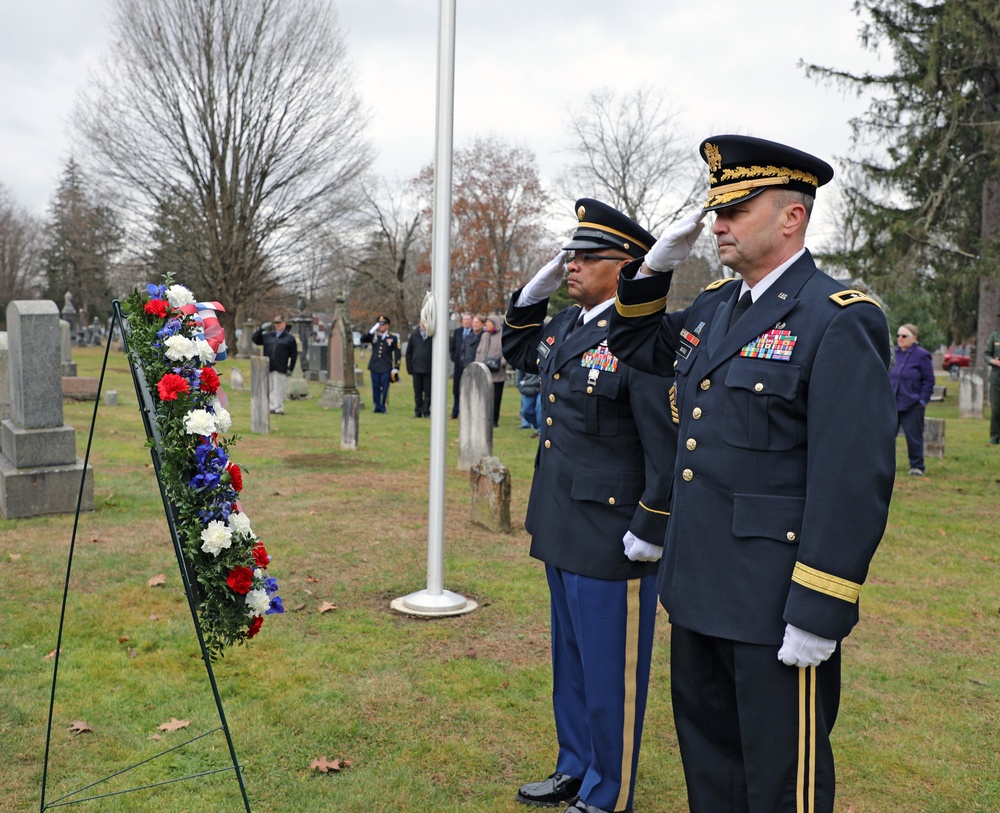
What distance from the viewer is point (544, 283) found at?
153 inches

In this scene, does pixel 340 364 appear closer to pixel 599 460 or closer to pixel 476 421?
pixel 476 421

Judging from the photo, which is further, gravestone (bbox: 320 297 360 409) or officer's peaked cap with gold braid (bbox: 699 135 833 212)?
gravestone (bbox: 320 297 360 409)

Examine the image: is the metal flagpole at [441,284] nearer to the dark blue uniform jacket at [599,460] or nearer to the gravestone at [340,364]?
the dark blue uniform jacket at [599,460]

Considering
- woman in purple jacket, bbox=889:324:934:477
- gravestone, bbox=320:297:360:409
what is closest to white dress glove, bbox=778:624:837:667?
woman in purple jacket, bbox=889:324:934:477

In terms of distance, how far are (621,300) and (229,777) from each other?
107 inches

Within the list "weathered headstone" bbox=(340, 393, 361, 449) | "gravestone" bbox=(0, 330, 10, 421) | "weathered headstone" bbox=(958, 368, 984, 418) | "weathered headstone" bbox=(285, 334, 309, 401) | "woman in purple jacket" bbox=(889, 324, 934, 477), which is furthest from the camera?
"weathered headstone" bbox=(285, 334, 309, 401)

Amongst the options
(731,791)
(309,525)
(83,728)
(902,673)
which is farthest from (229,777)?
(309,525)

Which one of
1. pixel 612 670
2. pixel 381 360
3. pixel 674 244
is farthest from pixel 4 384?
pixel 674 244

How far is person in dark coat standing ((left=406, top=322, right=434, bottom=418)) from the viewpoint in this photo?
18.4 meters

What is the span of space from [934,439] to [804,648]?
43.5ft

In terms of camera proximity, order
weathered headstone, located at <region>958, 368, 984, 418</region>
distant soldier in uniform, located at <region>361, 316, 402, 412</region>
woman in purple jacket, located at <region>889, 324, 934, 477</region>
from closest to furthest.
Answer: woman in purple jacket, located at <region>889, 324, 934, 477</region> < distant soldier in uniform, located at <region>361, 316, 402, 412</region> < weathered headstone, located at <region>958, 368, 984, 418</region>

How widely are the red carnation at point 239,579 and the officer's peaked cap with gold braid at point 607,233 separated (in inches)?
68.2

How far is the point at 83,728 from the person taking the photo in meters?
4.32

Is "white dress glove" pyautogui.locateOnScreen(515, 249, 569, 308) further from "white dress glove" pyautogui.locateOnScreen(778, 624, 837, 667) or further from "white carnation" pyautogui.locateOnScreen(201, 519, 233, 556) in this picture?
"white dress glove" pyautogui.locateOnScreen(778, 624, 837, 667)
